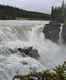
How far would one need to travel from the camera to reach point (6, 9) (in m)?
15.0

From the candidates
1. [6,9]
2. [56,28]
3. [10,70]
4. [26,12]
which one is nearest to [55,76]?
[10,70]

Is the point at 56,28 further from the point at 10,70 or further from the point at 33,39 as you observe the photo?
the point at 10,70

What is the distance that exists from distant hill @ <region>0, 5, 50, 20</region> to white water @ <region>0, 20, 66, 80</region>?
4491 millimetres

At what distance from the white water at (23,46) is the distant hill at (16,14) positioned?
4491 mm

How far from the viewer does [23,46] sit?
26.0 feet

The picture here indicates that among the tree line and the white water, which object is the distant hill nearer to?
the tree line

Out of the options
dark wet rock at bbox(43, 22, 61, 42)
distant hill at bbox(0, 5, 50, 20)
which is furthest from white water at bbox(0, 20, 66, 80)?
distant hill at bbox(0, 5, 50, 20)

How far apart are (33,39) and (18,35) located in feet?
3.58

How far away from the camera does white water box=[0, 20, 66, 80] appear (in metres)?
4.79

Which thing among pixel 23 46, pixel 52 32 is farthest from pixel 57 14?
pixel 23 46

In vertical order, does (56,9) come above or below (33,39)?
above

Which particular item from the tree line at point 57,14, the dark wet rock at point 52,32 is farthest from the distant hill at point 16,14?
the dark wet rock at point 52,32

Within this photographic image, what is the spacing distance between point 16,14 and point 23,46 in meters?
8.60

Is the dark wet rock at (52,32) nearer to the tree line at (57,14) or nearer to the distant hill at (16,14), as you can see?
the tree line at (57,14)
